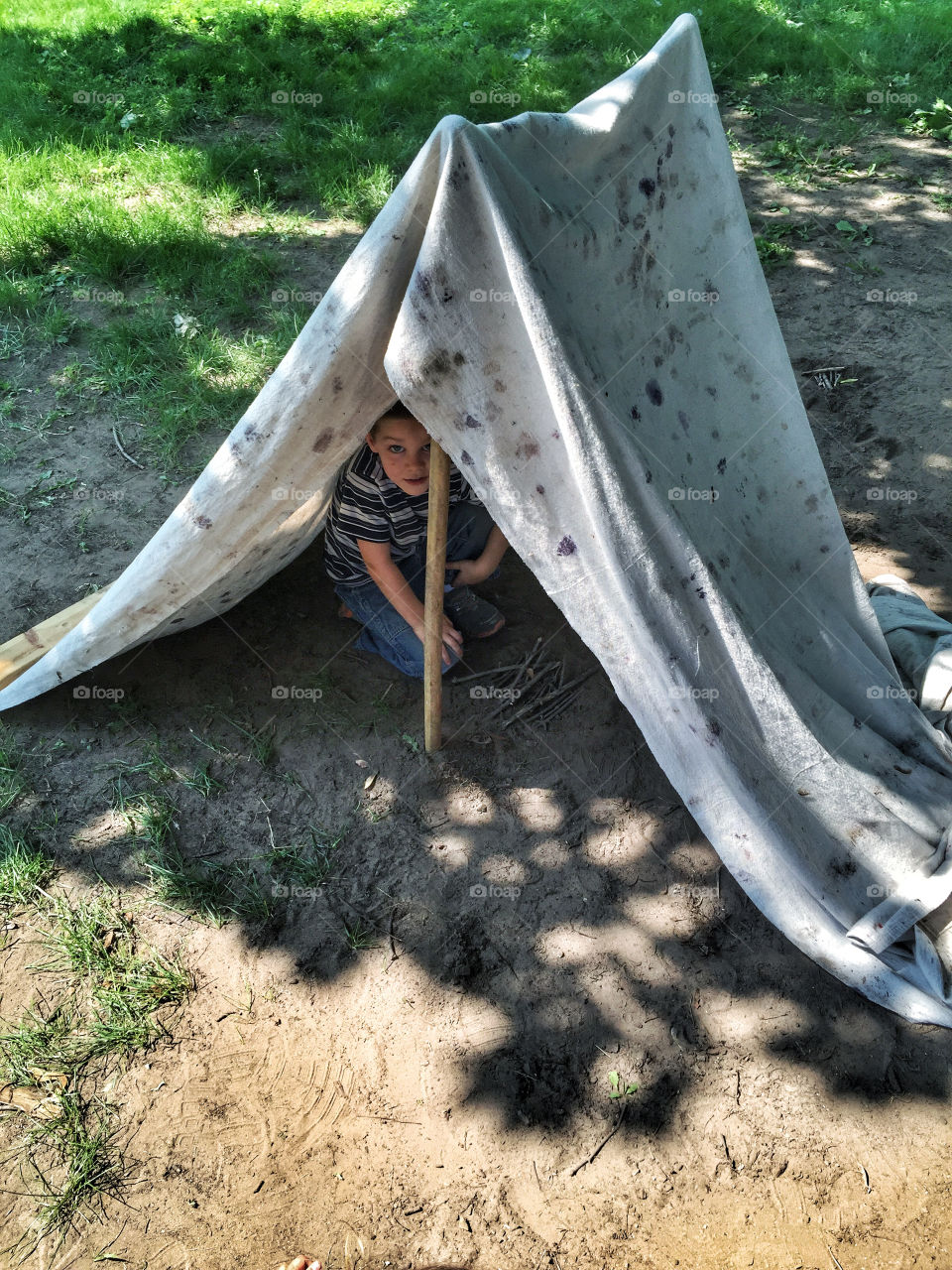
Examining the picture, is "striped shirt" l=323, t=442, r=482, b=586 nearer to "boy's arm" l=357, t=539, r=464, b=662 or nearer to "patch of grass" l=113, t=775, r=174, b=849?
"boy's arm" l=357, t=539, r=464, b=662

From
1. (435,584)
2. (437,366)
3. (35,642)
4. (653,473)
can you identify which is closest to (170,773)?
(35,642)

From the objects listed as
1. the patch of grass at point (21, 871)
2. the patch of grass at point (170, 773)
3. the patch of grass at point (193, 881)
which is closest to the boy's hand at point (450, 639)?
the patch of grass at point (170, 773)

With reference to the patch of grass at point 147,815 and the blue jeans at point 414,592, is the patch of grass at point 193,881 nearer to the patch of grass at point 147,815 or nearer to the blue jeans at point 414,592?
the patch of grass at point 147,815

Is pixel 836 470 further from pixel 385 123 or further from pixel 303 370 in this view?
pixel 385 123

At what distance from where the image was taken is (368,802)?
10.0ft

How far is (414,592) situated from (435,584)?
72 cm

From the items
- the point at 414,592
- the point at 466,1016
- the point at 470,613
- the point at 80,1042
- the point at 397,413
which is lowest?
the point at 466,1016

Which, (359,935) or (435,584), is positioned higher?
(435,584)

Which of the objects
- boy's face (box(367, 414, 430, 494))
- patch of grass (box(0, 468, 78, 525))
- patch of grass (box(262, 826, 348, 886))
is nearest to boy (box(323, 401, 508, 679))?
boy's face (box(367, 414, 430, 494))

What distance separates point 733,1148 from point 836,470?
2.99 metres

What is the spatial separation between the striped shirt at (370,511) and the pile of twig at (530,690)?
582 mm

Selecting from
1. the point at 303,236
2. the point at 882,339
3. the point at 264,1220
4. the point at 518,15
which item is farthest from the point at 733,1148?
the point at 518,15

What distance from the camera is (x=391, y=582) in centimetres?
314

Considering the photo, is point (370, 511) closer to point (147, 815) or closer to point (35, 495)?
point (147, 815)
